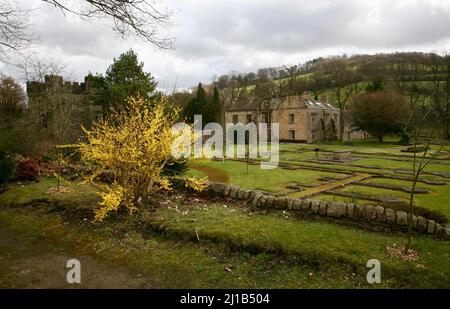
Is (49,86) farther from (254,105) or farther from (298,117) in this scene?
(298,117)

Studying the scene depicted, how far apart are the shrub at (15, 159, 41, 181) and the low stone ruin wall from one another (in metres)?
11.0

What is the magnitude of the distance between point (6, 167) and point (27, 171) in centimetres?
121

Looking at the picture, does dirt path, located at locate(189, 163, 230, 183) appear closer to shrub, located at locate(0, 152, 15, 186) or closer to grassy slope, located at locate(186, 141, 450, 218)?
grassy slope, located at locate(186, 141, 450, 218)

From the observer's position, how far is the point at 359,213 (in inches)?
330

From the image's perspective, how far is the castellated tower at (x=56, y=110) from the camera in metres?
22.1

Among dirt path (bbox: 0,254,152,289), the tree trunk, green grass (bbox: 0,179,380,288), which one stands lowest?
dirt path (bbox: 0,254,152,289)

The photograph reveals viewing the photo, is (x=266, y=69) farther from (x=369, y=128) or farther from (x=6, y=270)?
(x=6, y=270)

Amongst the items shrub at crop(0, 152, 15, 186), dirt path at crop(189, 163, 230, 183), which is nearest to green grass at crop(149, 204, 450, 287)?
shrub at crop(0, 152, 15, 186)

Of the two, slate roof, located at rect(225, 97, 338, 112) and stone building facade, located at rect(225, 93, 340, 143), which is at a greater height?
slate roof, located at rect(225, 97, 338, 112)

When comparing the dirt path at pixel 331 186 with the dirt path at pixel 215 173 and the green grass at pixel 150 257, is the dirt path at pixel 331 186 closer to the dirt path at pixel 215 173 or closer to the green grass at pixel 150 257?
the dirt path at pixel 215 173

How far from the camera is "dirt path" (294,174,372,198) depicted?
15180mm
